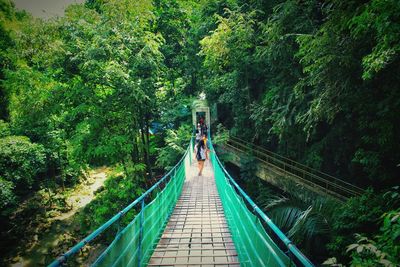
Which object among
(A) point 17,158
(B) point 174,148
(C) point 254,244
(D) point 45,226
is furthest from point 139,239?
(D) point 45,226

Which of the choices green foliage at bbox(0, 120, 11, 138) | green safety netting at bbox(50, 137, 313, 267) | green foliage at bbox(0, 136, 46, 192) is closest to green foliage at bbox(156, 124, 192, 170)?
green foliage at bbox(0, 136, 46, 192)

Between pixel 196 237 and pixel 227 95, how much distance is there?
932 centimetres

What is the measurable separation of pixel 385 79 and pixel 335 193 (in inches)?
143

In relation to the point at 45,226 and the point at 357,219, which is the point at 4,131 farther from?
the point at 357,219

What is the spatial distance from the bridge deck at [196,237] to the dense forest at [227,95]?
1.74 metres

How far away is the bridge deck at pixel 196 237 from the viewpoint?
11.1 ft

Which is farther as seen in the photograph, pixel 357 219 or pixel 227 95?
pixel 227 95

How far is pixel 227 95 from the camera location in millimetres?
12586

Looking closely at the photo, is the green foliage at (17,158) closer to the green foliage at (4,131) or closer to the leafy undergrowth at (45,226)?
the green foliage at (4,131)

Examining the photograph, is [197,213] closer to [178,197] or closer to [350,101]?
[178,197]

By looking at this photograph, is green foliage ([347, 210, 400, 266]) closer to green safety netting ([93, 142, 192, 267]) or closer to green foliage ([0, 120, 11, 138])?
green safety netting ([93, 142, 192, 267])

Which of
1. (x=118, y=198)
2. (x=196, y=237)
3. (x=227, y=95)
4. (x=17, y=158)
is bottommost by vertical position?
(x=118, y=198)

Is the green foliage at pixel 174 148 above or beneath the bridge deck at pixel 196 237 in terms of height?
above

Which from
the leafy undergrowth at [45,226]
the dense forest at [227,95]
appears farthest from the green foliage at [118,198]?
the leafy undergrowth at [45,226]
